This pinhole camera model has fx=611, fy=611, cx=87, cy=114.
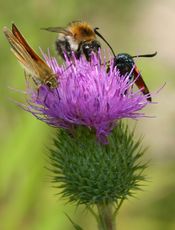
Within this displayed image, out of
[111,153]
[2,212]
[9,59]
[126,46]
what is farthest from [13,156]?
[126,46]

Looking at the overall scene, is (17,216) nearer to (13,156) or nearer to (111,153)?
(13,156)

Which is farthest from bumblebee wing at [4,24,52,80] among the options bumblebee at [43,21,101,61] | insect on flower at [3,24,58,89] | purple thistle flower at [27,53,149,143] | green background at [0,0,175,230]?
green background at [0,0,175,230]

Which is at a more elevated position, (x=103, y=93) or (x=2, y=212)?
(x=103, y=93)

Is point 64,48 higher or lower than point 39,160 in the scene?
higher

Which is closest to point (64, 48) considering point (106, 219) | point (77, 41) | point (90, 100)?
point (77, 41)

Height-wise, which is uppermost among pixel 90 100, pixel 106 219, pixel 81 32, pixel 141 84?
pixel 81 32

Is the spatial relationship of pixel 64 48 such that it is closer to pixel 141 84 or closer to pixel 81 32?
pixel 81 32

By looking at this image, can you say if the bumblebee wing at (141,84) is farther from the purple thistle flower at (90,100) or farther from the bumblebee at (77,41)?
the bumblebee at (77,41)
